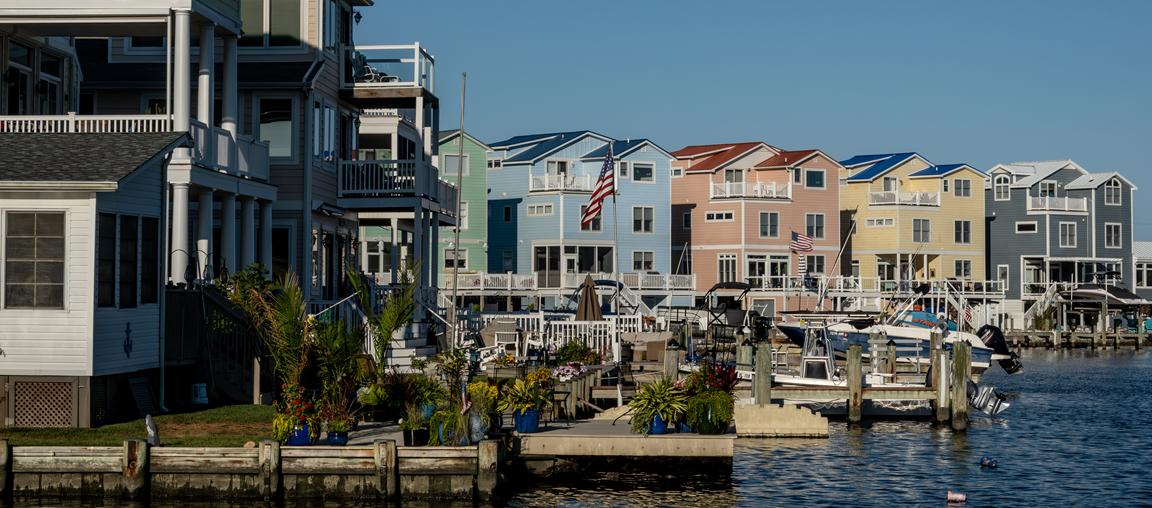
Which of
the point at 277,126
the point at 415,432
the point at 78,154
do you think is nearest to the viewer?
the point at 415,432

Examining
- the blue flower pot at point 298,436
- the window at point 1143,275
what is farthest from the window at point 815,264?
the blue flower pot at point 298,436

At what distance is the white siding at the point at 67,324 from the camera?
24.6 metres

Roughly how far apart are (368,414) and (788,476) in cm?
789

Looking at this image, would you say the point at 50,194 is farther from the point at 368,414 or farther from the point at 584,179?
the point at 584,179

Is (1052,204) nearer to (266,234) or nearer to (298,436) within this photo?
(266,234)

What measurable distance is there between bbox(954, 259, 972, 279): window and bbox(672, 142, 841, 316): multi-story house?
940cm

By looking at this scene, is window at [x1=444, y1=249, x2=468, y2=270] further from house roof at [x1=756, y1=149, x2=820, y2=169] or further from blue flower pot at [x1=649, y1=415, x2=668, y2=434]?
blue flower pot at [x1=649, y1=415, x2=668, y2=434]

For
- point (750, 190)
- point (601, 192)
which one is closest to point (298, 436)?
point (601, 192)

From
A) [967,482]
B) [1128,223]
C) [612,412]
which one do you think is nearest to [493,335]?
[612,412]

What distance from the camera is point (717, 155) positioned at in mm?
95250

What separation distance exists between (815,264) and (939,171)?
11.4 m

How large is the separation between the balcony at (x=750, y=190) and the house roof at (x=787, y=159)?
1517mm

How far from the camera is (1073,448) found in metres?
34.2

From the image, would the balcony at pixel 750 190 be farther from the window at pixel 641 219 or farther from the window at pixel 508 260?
the window at pixel 508 260
